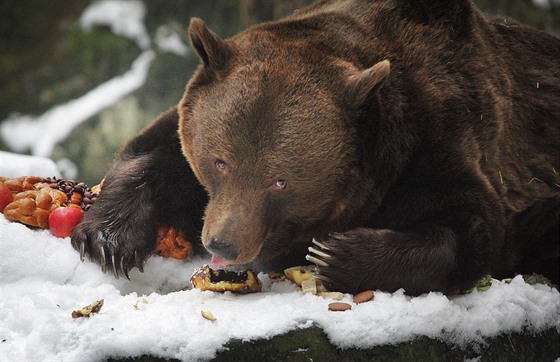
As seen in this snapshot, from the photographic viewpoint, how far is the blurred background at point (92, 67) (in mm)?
11312

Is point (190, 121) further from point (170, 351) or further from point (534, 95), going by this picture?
point (534, 95)

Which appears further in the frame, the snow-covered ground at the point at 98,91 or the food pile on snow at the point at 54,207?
the snow-covered ground at the point at 98,91

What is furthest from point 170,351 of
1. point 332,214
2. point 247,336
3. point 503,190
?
point 503,190

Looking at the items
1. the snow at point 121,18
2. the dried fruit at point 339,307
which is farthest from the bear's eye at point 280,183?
the snow at point 121,18

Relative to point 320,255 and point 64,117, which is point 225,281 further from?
point 64,117

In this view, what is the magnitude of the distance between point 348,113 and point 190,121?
3.00 ft

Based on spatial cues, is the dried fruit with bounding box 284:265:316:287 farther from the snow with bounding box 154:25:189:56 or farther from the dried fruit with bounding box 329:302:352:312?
the snow with bounding box 154:25:189:56

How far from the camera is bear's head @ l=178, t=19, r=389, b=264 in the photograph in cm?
417

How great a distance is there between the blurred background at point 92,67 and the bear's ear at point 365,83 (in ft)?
22.4

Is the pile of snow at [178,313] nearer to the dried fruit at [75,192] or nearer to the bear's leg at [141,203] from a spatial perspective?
the bear's leg at [141,203]

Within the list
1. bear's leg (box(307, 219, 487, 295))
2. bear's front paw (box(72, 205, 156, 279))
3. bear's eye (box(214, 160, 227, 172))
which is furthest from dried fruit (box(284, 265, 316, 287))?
bear's front paw (box(72, 205, 156, 279))

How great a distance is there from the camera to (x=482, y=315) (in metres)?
4.31

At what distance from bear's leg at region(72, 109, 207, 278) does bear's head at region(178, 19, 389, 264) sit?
0.64m

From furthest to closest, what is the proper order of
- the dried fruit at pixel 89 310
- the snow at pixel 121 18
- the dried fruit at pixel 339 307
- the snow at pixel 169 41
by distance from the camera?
the snow at pixel 121 18 → the snow at pixel 169 41 → the dried fruit at pixel 339 307 → the dried fruit at pixel 89 310
